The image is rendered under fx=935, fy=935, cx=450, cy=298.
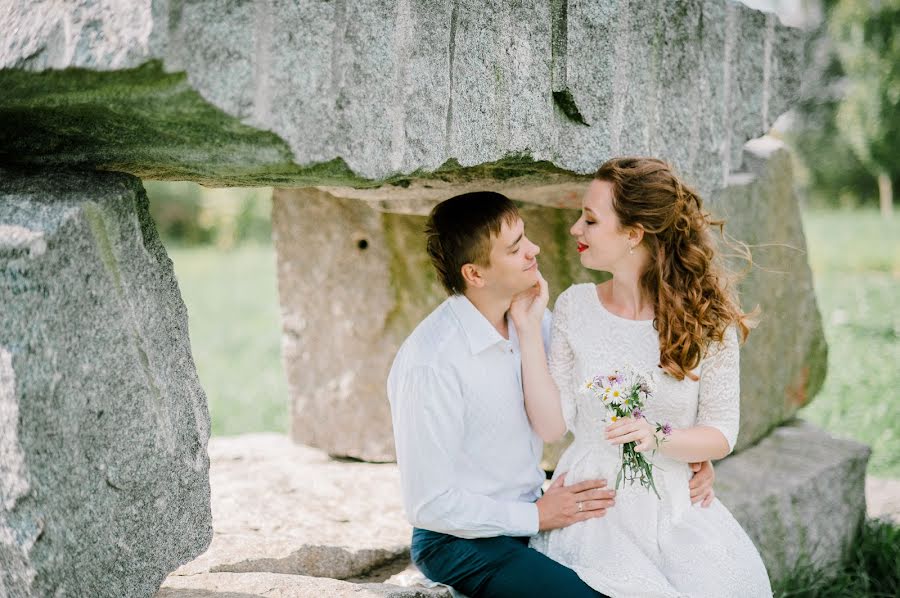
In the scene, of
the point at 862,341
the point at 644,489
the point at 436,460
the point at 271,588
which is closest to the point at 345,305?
the point at 436,460

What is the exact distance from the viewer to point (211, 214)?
16.0 meters

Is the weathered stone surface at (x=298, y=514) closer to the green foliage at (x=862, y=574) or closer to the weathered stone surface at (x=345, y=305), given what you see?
the weathered stone surface at (x=345, y=305)

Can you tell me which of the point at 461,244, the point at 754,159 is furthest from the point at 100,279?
the point at 754,159

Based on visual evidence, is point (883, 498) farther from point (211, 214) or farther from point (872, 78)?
point (211, 214)

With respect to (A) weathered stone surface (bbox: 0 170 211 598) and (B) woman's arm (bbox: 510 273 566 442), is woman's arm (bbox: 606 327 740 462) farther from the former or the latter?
(A) weathered stone surface (bbox: 0 170 211 598)

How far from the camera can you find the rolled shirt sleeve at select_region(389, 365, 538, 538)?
2275mm

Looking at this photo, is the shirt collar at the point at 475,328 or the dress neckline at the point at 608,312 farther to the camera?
the dress neckline at the point at 608,312

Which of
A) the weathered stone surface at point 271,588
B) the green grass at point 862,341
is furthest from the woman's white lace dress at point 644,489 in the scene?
the green grass at point 862,341

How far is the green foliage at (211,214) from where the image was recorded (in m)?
15.8

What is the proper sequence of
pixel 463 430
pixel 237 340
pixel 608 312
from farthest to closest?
pixel 237 340, pixel 608 312, pixel 463 430

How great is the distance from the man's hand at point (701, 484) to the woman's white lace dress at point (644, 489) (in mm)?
20

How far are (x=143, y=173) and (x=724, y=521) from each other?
175cm

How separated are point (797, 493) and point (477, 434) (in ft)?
4.57

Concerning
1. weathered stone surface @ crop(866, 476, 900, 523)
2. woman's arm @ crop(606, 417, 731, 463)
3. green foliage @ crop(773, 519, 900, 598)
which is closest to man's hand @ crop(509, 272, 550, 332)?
woman's arm @ crop(606, 417, 731, 463)
